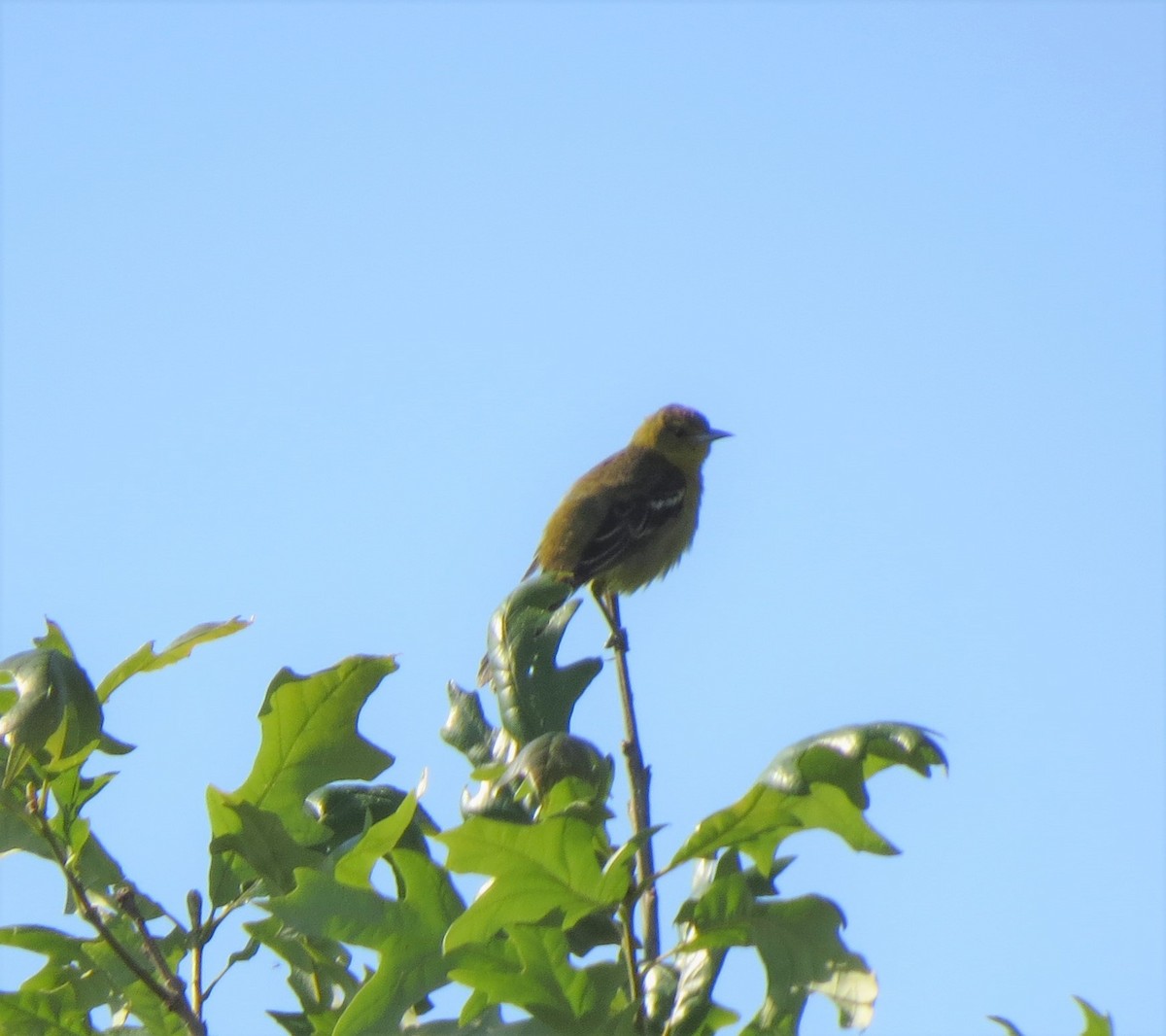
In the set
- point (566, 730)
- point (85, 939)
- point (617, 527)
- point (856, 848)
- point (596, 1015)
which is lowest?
point (596, 1015)

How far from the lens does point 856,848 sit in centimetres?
202

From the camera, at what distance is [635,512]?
919 cm

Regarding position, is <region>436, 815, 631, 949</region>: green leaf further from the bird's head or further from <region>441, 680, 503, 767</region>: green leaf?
the bird's head

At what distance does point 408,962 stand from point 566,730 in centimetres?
62

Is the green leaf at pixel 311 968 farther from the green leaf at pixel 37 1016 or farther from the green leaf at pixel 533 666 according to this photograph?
the green leaf at pixel 533 666

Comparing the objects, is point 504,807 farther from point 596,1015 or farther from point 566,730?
point 596,1015

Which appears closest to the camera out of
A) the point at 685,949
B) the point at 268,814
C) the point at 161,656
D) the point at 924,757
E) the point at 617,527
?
the point at 924,757

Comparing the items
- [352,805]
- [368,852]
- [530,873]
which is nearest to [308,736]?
[352,805]

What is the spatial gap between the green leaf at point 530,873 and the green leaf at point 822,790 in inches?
4.8

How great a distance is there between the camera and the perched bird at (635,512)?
28.8ft

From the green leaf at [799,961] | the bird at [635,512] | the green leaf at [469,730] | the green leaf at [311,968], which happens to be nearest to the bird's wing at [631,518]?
the bird at [635,512]

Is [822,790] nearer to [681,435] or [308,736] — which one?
[308,736]

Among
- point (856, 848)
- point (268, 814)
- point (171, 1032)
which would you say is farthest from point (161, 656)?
point (856, 848)

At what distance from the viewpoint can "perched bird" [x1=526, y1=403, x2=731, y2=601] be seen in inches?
346
